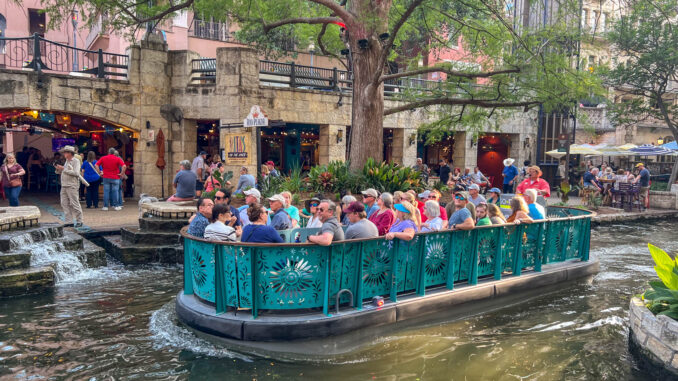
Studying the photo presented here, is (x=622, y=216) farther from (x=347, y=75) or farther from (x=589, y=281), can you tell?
(x=347, y=75)

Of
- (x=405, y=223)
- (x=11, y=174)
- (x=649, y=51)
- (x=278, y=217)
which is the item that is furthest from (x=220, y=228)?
(x=649, y=51)

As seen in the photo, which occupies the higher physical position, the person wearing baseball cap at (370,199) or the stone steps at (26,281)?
the person wearing baseball cap at (370,199)

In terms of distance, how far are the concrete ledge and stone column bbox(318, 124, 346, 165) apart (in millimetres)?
13127

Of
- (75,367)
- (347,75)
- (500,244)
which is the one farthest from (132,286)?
(347,75)

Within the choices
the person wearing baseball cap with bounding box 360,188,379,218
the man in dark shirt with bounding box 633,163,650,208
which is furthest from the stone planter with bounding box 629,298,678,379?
the man in dark shirt with bounding box 633,163,650,208

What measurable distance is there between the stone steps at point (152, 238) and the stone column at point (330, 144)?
32.2 ft

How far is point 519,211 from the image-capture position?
797cm

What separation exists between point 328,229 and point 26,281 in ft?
17.9

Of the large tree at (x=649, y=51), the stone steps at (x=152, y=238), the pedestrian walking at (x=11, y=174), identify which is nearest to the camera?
the stone steps at (x=152, y=238)

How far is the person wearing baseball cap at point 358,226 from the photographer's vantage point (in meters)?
6.39

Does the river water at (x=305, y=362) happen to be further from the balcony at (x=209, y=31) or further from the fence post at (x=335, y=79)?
the balcony at (x=209, y=31)

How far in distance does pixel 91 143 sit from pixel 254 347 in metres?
18.7

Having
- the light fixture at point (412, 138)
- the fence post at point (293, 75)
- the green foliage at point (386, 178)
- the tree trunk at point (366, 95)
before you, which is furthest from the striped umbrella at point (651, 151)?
the fence post at point (293, 75)

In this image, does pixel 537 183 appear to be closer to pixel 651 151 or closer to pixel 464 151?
pixel 464 151
